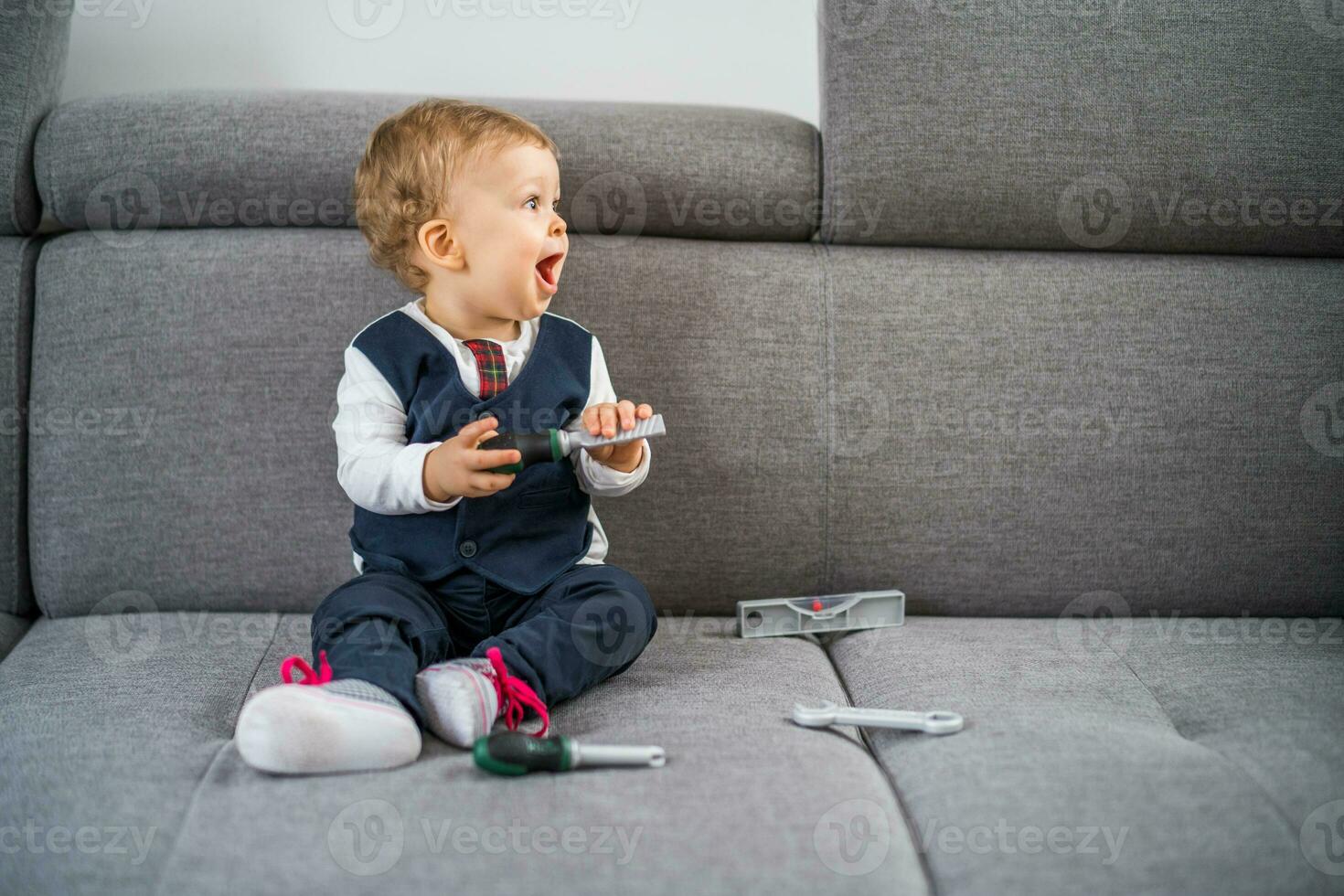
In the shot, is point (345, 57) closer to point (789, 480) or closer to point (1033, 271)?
point (789, 480)

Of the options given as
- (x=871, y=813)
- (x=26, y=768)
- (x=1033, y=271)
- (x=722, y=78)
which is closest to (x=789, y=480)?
(x=1033, y=271)

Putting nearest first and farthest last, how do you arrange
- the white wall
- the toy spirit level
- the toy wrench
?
the toy wrench → the toy spirit level → the white wall

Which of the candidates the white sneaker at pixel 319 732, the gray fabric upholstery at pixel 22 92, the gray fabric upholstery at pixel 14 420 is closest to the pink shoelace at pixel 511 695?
the white sneaker at pixel 319 732

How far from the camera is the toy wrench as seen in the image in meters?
1.10

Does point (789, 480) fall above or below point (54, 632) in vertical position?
above

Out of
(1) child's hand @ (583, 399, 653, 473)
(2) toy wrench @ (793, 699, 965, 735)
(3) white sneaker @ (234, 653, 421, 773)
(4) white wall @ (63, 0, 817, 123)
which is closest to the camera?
(3) white sneaker @ (234, 653, 421, 773)

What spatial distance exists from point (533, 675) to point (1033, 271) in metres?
0.93

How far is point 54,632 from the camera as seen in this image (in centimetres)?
139
